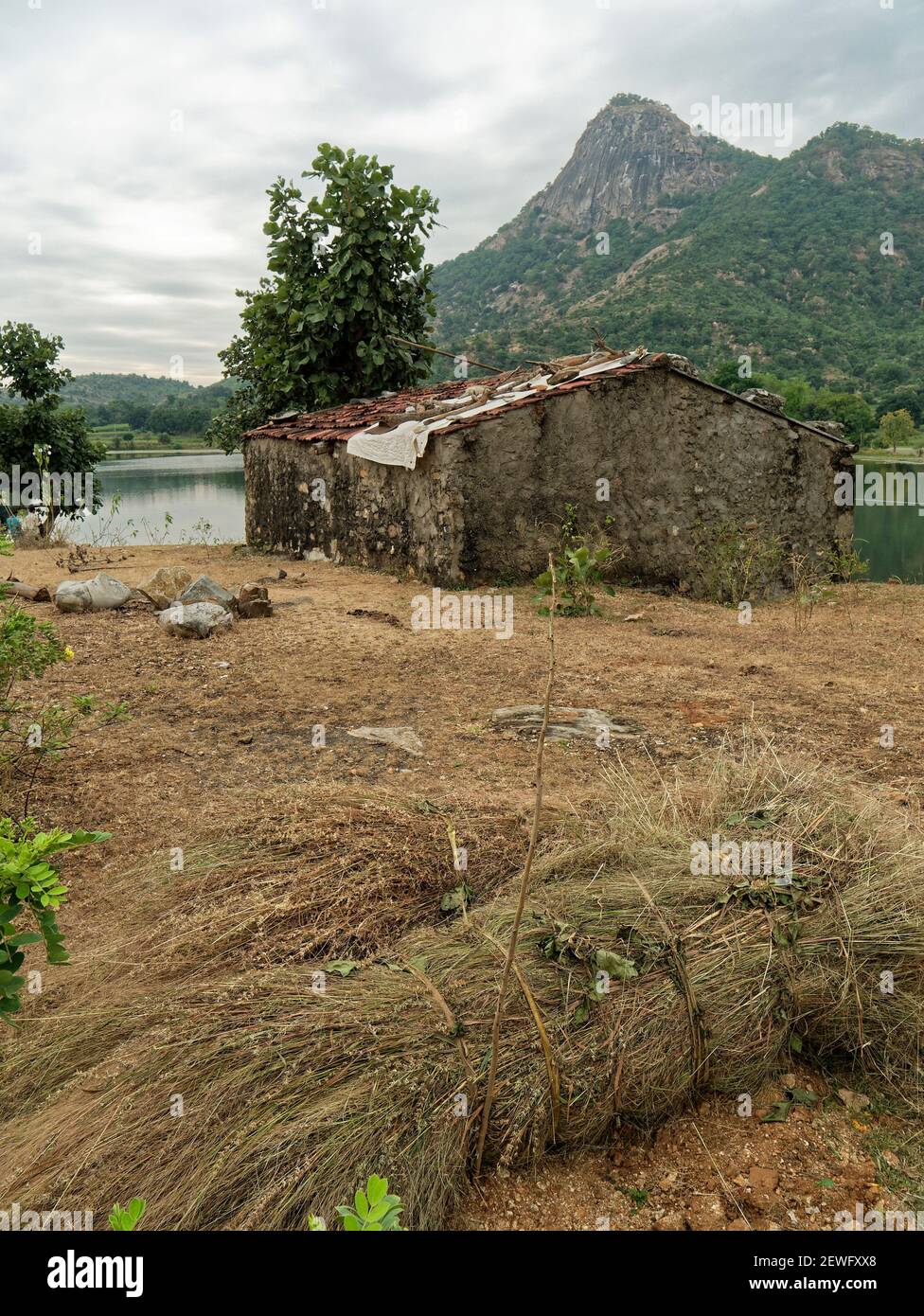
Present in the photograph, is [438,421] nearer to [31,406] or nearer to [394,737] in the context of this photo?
[394,737]

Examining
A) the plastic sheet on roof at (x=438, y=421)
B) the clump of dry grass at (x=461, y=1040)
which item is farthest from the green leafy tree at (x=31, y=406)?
the clump of dry grass at (x=461, y=1040)

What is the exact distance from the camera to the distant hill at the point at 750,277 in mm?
29406

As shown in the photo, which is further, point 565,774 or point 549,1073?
point 565,774

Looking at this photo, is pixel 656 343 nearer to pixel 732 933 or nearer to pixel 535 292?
pixel 535 292

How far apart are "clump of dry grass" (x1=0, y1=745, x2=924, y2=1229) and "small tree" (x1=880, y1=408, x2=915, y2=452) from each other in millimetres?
27548

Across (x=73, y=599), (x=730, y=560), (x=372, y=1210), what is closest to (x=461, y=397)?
(x=730, y=560)

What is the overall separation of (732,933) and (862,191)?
5573cm

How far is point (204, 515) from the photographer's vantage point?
25.5m

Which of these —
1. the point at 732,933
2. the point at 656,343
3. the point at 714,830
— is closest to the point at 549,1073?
the point at 732,933

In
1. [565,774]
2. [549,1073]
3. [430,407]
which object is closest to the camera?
[549,1073]

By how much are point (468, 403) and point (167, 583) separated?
4212mm

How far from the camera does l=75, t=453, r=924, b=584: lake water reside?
17.1m

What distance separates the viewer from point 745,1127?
2141mm

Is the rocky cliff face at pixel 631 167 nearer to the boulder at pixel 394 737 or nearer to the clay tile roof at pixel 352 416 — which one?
the clay tile roof at pixel 352 416
